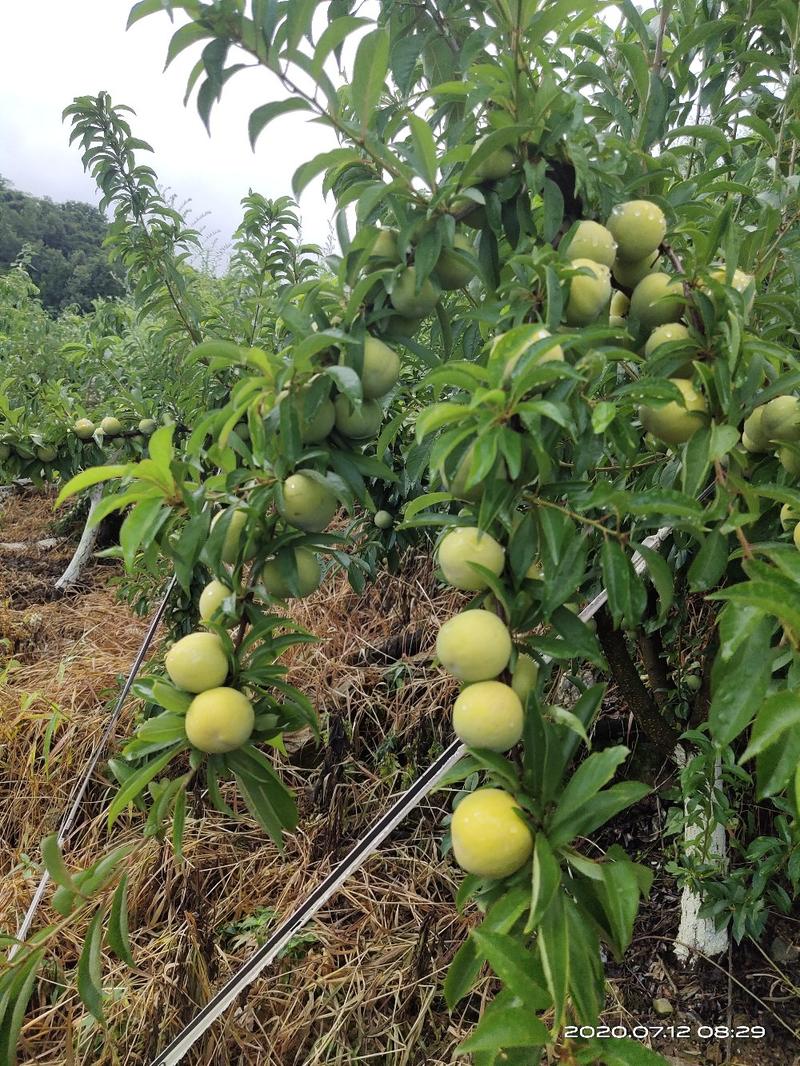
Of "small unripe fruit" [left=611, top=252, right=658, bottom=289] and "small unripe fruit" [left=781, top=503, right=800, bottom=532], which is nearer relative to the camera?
"small unripe fruit" [left=781, top=503, right=800, bottom=532]

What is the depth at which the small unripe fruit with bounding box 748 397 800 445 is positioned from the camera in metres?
0.81

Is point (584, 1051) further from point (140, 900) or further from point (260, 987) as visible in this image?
point (140, 900)

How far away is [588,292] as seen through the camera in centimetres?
80

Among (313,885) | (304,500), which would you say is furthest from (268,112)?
(313,885)

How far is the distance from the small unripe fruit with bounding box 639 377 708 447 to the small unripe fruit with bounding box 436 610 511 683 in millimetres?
325

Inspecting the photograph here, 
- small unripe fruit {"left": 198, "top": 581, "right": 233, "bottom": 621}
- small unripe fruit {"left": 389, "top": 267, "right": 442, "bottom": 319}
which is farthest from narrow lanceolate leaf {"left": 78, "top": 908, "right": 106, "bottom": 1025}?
small unripe fruit {"left": 389, "top": 267, "right": 442, "bottom": 319}

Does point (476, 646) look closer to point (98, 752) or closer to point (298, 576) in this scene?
point (298, 576)

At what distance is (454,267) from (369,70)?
260 millimetres

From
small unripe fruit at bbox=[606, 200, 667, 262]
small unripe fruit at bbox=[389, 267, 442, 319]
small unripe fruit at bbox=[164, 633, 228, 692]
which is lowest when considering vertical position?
small unripe fruit at bbox=[164, 633, 228, 692]

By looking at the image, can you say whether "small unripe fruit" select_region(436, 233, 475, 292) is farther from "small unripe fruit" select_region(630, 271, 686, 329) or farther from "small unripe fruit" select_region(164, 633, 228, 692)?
"small unripe fruit" select_region(164, 633, 228, 692)

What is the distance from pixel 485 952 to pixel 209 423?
0.64 meters

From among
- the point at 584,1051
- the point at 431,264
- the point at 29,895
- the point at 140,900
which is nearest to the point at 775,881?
the point at 584,1051

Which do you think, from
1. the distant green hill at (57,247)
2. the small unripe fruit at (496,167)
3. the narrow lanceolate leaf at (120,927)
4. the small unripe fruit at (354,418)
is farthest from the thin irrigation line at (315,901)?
the distant green hill at (57,247)

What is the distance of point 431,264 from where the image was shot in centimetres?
79
